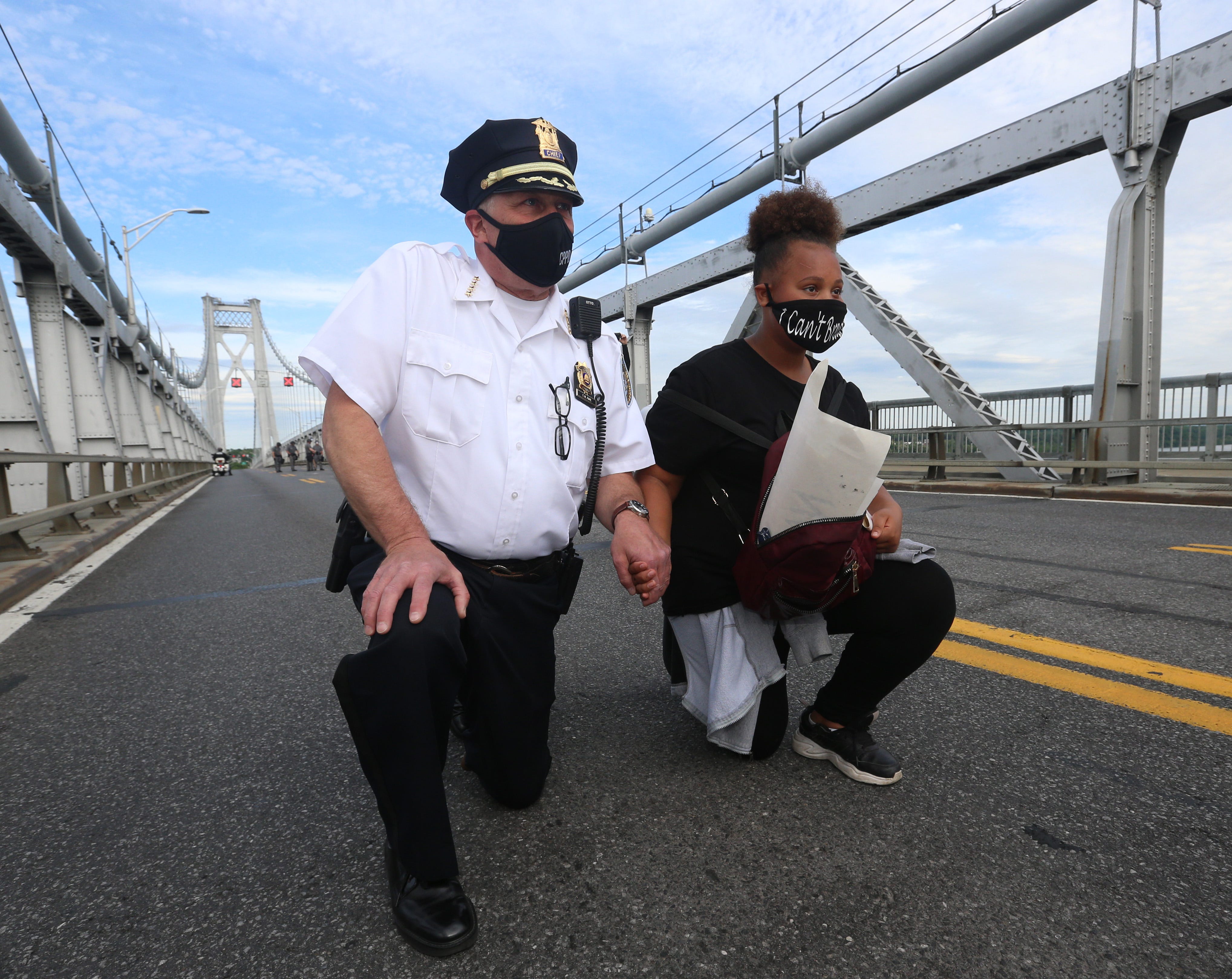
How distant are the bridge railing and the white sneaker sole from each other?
652cm

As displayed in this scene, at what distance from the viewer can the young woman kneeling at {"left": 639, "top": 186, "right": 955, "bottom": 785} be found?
6.45 ft

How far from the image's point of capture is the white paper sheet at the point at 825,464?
166 centimetres

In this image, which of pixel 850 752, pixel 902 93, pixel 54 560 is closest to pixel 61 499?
pixel 54 560

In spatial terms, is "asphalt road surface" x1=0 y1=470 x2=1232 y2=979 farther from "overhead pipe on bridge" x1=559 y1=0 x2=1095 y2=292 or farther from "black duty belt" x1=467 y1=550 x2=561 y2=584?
"overhead pipe on bridge" x1=559 y1=0 x2=1095 y2=292

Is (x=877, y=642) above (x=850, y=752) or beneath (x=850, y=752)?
above

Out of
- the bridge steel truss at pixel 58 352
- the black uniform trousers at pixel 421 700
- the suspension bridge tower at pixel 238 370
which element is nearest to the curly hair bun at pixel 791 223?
the black uniform trousers at pixel 421 700

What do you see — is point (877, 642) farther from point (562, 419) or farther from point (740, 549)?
point (562, 419)

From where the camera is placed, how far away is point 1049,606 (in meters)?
3.65

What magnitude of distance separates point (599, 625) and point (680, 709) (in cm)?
115

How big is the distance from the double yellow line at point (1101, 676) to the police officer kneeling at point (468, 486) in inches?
64.1

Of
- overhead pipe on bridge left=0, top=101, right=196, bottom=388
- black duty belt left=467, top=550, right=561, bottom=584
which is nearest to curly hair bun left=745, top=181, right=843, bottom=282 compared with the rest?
black duty belt left=467, top=550, right=561, bottom=584

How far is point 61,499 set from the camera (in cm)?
706

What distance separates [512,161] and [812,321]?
3.03 ft

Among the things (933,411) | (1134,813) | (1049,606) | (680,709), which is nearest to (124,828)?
(680,709)
